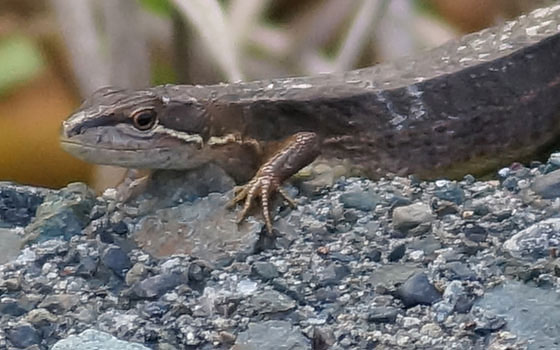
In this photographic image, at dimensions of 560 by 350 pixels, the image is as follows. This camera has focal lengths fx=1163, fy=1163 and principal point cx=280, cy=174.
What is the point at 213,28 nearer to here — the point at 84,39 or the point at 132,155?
the point at 84,39

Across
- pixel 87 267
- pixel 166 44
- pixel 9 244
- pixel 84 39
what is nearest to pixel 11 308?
pixel 87 267

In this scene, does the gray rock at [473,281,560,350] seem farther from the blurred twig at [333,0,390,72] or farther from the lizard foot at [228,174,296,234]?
the blurred twig at [333,0,390,72]

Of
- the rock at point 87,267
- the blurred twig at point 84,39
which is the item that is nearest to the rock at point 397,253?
the rock at point 87,267

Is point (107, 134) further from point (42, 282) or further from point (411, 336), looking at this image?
point (411, 336)

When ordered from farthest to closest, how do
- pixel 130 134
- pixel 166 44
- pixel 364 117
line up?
pixel 166 44 < pixel 364 117 < pixel 130 134

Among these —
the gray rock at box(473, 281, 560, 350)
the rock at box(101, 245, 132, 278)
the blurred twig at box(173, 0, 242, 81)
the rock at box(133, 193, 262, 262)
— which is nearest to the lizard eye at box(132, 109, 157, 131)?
the rock at box(133, 193, 262, 262)
